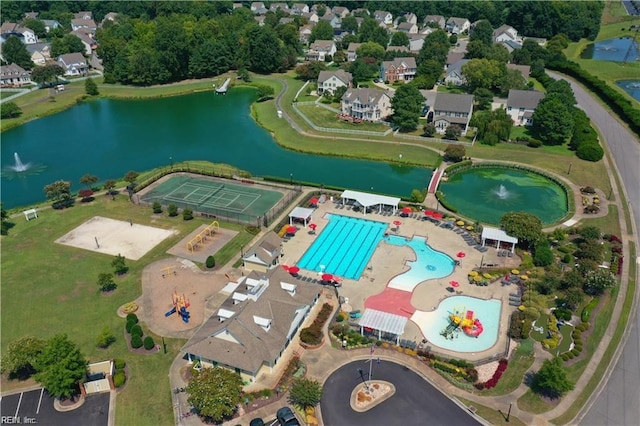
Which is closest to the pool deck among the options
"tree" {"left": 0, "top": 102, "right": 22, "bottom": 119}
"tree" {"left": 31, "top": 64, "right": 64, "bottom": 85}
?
"tree" {"left": 0, "top": 102, "right": 22, "bottom": 119}

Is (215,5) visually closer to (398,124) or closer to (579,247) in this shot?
(398,124)

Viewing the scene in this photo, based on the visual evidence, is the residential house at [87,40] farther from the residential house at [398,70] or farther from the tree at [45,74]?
the residential house at [398,70]

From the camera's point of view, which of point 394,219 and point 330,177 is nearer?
point 394,219

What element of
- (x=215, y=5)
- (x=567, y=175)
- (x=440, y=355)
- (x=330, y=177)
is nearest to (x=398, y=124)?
(x=330, y=177)

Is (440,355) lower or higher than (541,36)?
lower

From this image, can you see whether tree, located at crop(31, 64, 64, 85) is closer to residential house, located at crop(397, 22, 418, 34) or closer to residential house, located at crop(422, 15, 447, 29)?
residential house, located at crop(397, 22, 418, 34)

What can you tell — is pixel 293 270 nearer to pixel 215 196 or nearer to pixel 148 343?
pixel 148 343

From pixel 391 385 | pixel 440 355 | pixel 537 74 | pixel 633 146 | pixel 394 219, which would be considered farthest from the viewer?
pixel 537 74
